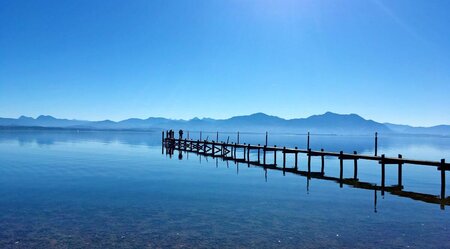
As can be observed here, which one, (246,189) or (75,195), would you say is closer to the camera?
(75,195)

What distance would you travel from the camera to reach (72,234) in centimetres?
1462

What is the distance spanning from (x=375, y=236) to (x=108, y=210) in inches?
520

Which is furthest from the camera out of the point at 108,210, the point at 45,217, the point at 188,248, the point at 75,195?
the point at 75,195

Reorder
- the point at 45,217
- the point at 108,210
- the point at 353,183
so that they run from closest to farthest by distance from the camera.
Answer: the point at 45,217 → the point at 108,210 → the point at 353,183

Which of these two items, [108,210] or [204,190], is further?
[204,190]

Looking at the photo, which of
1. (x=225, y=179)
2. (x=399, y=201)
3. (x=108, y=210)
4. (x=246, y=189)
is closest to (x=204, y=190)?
(x=246, y=189)

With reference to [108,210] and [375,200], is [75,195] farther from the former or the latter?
[375,200]

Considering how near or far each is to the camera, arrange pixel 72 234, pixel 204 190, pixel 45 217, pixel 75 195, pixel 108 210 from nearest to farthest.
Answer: pixel 72 234 < pixel 45 217 < pixel 108 210 < pixel 75 195 < pixel 204 190

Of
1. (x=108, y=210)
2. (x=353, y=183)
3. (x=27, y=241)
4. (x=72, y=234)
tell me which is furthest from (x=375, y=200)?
(x=27, y=241)

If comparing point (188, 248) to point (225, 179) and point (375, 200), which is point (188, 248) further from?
point (225, 179)

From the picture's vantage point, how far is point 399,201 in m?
23.2

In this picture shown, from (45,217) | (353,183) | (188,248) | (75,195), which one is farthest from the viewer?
(353,183)

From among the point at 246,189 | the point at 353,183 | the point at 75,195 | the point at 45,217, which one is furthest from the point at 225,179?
the point at 45,217

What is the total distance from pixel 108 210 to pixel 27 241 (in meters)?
5.38
